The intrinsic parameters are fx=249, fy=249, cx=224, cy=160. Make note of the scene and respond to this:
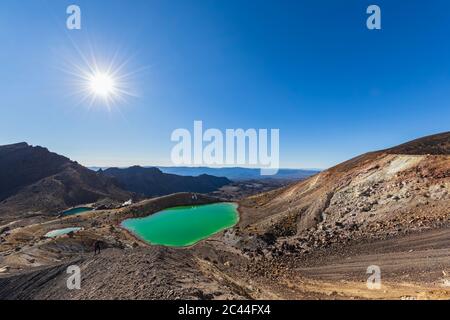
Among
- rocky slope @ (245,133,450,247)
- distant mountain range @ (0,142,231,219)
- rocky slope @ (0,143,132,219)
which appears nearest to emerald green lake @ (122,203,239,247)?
rocky slope @ (245,133,450,247)

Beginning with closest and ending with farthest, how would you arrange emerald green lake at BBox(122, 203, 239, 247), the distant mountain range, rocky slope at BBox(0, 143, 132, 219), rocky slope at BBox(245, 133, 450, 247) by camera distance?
rocky slope at BBox(245, 133, 450, 247) < emerald green lake at BBox(122, 203, 239, 247) < the distant mountain range < rocky slope at BBox(0, 143, 132, 219)

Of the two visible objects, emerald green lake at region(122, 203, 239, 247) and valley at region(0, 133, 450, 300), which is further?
emerald green lake at region(122, 203, 239, 247)

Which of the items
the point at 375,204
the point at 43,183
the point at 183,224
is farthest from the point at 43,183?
the point at 375,204

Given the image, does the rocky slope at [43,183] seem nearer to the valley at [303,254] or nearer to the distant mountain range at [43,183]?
the distant mountain range at [43,183]

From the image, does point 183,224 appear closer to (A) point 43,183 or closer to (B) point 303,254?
(B) point 303,254

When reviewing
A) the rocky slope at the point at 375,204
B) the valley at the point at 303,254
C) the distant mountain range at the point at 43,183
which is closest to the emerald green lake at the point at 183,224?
the valley at the point at 303,254

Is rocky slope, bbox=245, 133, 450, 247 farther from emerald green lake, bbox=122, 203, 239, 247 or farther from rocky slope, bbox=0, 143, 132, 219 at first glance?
rocky slope, bbox=0, 143, 132, 219
